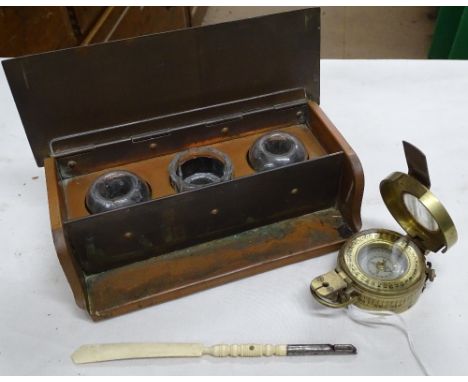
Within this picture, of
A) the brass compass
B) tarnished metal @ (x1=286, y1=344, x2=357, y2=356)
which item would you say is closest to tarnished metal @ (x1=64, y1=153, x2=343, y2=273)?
the brass compass

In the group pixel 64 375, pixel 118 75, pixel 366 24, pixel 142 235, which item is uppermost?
pixel 118 75

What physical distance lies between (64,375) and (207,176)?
0.37 metres

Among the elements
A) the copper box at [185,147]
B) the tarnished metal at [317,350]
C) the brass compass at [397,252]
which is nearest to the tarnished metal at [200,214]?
the copper box at [185,147]

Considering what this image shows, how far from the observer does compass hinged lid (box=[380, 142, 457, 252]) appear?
2.30 ft

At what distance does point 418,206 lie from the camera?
0.76 metres

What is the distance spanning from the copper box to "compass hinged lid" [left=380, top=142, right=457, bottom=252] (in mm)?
58

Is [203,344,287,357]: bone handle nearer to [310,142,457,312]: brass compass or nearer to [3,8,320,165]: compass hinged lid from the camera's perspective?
[310,142,457,312]: brass compass

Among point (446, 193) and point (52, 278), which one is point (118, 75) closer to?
point (52, 278)

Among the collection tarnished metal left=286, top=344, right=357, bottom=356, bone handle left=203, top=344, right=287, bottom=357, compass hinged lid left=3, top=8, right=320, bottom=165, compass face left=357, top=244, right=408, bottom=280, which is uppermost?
compass hinged lid left=3, top=8, right=320, bottom=165

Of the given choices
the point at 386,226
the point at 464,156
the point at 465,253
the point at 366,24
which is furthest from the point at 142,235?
the point at 366,24

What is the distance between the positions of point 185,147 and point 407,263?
0.40 metres

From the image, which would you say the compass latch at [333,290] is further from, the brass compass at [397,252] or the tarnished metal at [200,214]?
the tarnished metal at [200,214]

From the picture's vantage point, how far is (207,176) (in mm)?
892

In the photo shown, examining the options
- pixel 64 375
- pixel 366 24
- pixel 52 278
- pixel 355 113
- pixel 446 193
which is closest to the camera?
pixel 64 375
